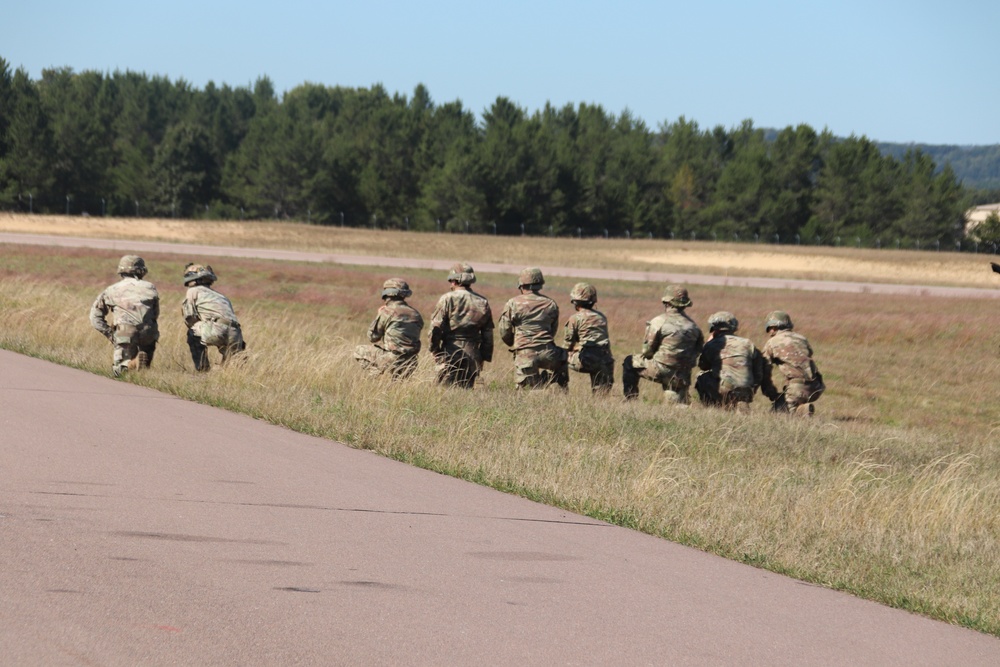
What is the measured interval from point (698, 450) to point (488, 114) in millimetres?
118014

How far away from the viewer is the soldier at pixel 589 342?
1617 cm

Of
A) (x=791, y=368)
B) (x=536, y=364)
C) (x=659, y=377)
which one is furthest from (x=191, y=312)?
(x=791, y=368)

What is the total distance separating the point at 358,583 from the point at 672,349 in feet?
33.7

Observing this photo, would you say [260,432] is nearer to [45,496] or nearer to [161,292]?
[45,496]

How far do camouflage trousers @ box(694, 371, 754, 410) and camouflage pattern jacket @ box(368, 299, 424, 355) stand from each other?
397 cm

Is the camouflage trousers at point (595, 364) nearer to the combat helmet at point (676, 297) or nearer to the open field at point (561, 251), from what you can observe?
the combat helmet at point (676, 297)

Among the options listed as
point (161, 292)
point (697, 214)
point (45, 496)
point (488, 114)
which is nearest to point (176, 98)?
point (488, 114)

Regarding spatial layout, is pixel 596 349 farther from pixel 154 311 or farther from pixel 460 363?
pixel 154 311

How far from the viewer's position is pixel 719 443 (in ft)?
37.4

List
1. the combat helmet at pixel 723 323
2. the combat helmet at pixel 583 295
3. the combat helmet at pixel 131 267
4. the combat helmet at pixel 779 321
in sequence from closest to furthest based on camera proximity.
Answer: the combat helmet at pixel 131 267, the combat helmet at pixel 723 323, the combat helmet at pixel 779 321, the combat helmet at pixel 583 295

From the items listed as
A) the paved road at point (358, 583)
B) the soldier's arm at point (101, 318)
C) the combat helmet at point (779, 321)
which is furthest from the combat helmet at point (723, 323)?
the soldier's arm at point (101, 318)

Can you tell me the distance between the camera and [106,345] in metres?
16.7

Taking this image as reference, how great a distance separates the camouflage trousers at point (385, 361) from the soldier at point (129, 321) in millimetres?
2548

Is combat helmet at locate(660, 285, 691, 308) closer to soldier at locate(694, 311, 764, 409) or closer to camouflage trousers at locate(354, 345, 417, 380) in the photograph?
soldier at locate(694, 311, 764, 409)
